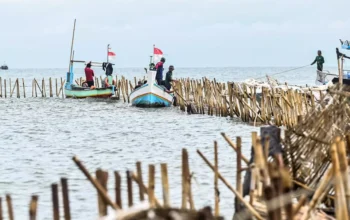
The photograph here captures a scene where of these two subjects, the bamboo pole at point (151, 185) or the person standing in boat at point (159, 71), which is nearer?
the bamboo pole at point (151, 185)

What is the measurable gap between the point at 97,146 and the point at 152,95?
1113 centimetres

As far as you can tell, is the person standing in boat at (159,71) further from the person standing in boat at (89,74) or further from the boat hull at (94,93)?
the boat hull at (94,93)

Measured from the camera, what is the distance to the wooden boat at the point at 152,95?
30625 millimetres

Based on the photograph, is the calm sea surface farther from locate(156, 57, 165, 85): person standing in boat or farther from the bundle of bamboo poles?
locate(156, 57, 165, 85): person standing in boat

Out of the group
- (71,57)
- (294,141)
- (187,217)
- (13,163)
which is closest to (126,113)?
(71,57)

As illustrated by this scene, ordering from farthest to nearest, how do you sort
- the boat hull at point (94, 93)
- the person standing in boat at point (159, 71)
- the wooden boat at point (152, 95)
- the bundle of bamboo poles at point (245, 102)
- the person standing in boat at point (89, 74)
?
the boat hull at point (94, 93)
the person standing in boat at point (89, 74)
the wooden boat at point (152, 95)
the person standing in boat at point (159, 71)
the bundle of bamboo poles at point (245, 102)

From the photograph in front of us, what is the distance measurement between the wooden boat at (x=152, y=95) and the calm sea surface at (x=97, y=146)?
0.45m

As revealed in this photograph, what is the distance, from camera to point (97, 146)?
798 inches

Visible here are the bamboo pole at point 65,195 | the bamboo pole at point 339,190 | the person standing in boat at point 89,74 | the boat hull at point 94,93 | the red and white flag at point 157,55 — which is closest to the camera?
the bamboo pole at point 339,190

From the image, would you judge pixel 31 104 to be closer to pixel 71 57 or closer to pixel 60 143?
pixel 71 57

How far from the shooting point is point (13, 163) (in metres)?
16.9

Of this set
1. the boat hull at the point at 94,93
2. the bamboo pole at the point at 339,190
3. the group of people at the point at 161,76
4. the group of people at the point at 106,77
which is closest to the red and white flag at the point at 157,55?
the group of people at the point at 161,76

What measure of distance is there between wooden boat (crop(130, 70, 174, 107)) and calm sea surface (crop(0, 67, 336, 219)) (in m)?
0.45

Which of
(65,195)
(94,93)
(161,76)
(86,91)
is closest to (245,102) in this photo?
(161,76)
